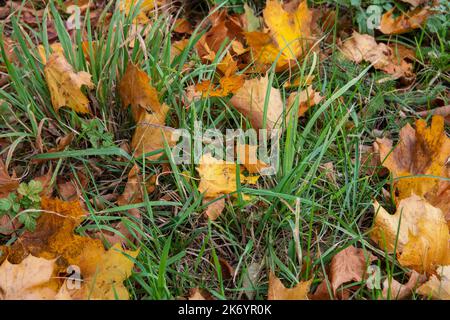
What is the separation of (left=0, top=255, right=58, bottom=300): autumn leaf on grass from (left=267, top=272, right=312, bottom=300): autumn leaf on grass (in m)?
0.58

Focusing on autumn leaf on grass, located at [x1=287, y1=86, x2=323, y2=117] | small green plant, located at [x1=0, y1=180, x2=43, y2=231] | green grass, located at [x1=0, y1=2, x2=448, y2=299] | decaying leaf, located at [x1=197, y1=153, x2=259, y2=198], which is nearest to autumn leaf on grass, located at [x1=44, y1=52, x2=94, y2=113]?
green grass, located at [x1=0, y1=2, x2=448, y2=299]

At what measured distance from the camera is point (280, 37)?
226 centimetres

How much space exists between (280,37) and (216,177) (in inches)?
28.5

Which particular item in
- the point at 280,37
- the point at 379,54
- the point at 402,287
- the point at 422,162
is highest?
the point at 280,37

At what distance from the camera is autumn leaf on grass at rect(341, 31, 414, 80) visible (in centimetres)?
233

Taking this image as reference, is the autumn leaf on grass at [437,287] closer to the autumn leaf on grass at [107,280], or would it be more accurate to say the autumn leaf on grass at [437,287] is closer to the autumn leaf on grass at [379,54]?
the autumn leaf on grass at [107,280]

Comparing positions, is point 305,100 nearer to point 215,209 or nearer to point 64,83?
point 215,209

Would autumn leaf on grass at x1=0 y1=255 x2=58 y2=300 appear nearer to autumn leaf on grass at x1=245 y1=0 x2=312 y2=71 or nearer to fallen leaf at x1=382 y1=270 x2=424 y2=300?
fallen leaf at x1=382 y1=270 x2=424 y2=300

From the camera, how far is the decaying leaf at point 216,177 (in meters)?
1.80

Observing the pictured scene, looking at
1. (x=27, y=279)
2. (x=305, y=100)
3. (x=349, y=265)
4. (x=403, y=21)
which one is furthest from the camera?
(x=403, y=21)

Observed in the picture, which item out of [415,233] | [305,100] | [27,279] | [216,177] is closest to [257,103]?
[305,100]
